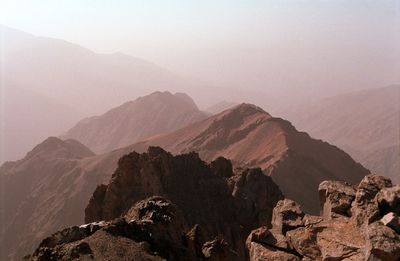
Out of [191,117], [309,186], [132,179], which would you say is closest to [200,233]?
[132,179]

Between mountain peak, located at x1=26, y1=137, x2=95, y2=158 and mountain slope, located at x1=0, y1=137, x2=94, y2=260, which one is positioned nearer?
mountain slope, located at x1=0, y1=137, x2=94, y2=260

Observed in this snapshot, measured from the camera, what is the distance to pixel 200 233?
2706cm

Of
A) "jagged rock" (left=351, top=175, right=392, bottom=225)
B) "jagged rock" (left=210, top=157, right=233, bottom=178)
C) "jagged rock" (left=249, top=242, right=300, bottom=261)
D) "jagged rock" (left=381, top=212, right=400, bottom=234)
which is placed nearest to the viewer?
"jagged rock" (left=381, top=212, right=400, bottom=234)

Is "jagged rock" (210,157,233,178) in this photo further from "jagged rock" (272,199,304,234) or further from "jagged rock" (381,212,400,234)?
"jagged rock" (381,212,400,234)

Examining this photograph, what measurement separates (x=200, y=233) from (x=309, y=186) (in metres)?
53.6

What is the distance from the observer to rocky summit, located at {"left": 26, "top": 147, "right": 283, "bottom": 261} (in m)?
23.4

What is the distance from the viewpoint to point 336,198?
19.3m

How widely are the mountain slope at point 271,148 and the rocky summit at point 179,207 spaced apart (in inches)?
816

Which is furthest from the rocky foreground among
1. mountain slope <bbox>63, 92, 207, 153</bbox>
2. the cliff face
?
mountain slope <bbox>63, 92, 207, 153</bbox>

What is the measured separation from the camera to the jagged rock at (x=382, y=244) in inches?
571

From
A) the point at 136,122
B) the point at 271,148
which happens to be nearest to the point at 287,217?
the point at 271,148

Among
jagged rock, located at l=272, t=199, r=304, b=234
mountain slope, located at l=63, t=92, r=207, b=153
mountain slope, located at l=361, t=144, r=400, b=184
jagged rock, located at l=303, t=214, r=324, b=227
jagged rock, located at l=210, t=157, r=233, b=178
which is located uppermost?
jagged rock, located at l=303, t=214, r=324, b=227

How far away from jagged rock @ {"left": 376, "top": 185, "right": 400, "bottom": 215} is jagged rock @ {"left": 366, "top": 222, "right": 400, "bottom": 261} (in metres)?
1.44

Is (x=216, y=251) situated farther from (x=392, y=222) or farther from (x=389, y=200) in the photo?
(x=392, y=222)
